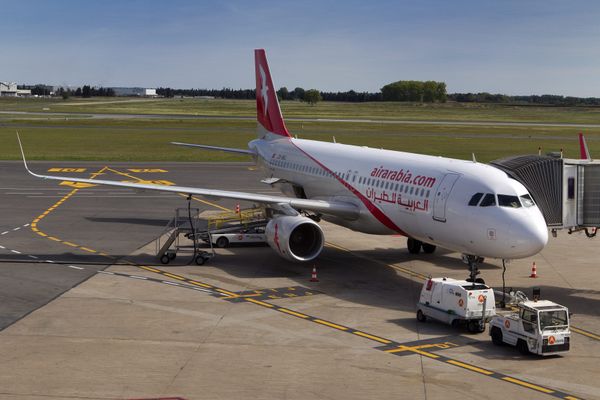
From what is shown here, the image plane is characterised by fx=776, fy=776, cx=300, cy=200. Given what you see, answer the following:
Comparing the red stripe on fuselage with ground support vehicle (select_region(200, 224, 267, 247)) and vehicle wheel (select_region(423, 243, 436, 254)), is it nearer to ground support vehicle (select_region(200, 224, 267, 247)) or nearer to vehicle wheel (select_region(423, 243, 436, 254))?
vehicle wheel (select_region(423, 243, 436, 254))

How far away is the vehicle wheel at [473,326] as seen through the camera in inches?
918

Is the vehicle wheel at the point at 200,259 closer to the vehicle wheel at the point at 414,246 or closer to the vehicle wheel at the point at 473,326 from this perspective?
the vehicle wheel at the point at 414,246

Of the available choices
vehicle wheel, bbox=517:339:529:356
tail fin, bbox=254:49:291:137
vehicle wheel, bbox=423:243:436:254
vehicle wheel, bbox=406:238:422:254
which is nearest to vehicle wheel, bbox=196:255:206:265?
vehicle wheel, bbox=406:238:422:254

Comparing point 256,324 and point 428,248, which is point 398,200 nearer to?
point 428,248

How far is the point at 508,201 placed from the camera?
85.5 ft

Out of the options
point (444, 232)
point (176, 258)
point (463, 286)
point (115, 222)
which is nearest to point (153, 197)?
point (115, 222)

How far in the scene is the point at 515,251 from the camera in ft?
82.7

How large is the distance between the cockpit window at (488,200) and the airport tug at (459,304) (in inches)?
121

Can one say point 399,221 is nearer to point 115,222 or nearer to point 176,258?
point 176,258

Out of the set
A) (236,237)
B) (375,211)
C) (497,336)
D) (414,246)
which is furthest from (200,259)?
(497,336)

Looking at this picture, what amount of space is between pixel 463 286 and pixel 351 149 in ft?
47.7

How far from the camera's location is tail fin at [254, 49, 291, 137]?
149 feet

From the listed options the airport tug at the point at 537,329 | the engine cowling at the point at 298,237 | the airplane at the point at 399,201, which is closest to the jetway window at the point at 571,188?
the airplane at the point at 399,201

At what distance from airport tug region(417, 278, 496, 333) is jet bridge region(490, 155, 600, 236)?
18.6 ft
